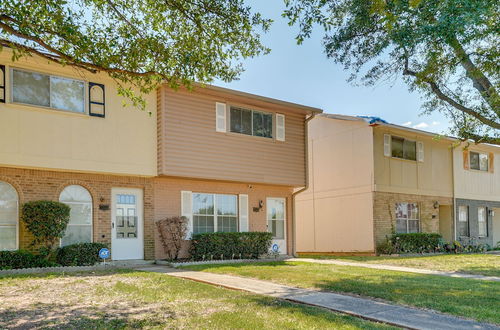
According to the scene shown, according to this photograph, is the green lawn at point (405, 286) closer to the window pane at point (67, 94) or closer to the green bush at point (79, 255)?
the green bush at point (79, 255)

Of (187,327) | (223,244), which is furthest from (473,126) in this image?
(187,327)

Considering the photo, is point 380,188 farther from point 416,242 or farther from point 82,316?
point 82,316

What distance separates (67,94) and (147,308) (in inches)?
314

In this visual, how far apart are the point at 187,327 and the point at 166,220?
874cm

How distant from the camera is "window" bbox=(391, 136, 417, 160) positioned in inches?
776

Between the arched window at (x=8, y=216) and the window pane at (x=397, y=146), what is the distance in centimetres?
1423

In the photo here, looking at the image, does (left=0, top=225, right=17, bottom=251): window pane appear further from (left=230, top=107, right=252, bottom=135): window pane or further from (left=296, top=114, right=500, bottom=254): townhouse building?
(left=296, top=114, right=500, bottom=254): townhouse building

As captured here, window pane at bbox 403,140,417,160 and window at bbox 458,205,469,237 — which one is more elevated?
window pane at bbox 403,140,417,160

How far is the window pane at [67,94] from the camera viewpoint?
12514mm

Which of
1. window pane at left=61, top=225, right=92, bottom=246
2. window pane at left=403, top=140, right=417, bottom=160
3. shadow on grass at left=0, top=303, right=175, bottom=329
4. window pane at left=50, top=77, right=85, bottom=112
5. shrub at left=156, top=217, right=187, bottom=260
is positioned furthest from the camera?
window pane at left=403, top=140, right=417, bottom=160

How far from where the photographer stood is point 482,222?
78.3 ft

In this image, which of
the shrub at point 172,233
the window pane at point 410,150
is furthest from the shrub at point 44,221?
the window pane at point 410,150

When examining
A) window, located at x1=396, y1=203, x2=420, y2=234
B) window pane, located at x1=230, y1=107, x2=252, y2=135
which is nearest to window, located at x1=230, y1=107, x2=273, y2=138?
window pane, located at x1=230, y1=107, x2=252, y2=135

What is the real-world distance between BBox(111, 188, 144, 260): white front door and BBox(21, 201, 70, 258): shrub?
6.46ft
